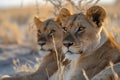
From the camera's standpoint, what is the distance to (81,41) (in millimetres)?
6809

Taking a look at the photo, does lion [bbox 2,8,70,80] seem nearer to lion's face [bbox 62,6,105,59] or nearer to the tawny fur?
lion's face [bbox 62,6,105,59]

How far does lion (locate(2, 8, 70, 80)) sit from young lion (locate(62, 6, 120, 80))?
2.75ft

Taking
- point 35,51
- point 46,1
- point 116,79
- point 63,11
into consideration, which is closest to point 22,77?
point 63,11

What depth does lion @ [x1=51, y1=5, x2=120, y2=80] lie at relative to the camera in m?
→ 6.79

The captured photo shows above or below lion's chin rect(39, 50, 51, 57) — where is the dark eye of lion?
above

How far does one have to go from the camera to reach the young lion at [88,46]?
679 cm

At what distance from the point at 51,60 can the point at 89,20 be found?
1.51 m

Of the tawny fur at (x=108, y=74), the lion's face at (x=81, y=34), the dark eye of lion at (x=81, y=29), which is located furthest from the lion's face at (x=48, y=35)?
the tawny fur at (x=108, y=74)

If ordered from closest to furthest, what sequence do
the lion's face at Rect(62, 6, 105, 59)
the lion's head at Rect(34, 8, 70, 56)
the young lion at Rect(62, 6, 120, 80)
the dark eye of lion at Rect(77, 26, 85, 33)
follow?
the lion's face at Rect(62, 6, 105, 59) → the young lion at Rect(62, 6, 120, 80) → the dark eye of lion at Rect(77, 26, 85, 33) → the lion's head at Rect(34, 8, 70, 56)

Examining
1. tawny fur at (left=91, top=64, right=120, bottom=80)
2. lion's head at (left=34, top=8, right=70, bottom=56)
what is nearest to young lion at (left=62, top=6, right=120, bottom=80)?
tawny fur at (left=91, top=64, right=120, bottom=80)

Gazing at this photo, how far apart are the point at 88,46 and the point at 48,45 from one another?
114 centimetres

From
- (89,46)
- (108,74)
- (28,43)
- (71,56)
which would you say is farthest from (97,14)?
(28,43)

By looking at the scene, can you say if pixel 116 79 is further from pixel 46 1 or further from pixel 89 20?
pixel 46 1

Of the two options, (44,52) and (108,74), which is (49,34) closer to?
(44,52)
